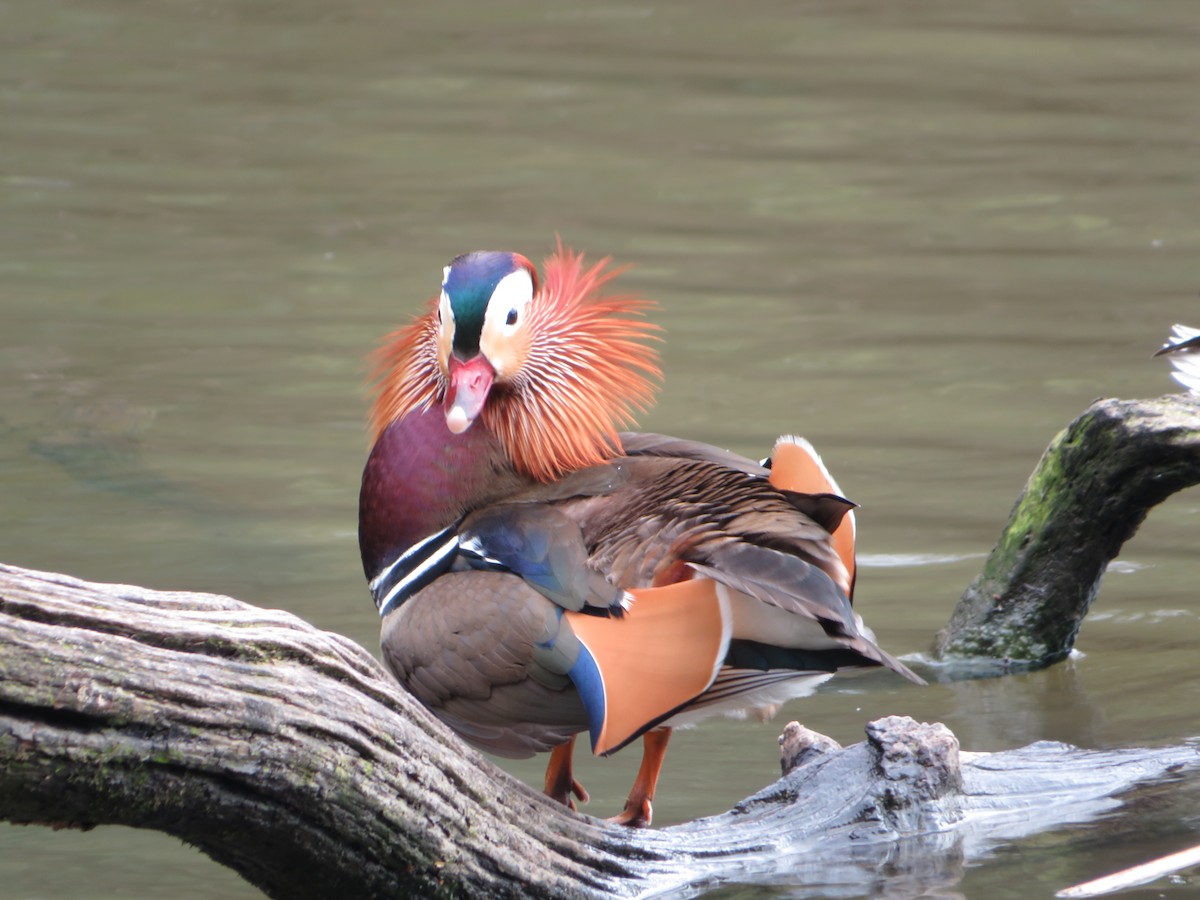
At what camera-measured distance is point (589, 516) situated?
11.6ft

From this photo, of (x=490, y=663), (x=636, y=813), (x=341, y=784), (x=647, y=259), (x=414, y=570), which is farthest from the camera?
(x=647, y=259)

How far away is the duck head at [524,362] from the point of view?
3674mm

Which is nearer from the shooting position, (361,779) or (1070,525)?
(361,779)

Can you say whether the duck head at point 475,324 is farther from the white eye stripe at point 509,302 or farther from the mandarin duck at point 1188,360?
the mandarin duck at point 1188,360

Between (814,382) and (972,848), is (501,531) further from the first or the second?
(814,382)

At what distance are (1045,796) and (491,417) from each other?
1.34 m

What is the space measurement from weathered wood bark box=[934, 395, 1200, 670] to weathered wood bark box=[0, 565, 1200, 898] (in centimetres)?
93

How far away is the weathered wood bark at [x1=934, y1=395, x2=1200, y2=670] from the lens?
4.18 metres

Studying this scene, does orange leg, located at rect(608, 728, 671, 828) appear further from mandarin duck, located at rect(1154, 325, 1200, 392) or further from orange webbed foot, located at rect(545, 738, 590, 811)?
mandarin duck, located at rect(1154, 325, 1200, 392)

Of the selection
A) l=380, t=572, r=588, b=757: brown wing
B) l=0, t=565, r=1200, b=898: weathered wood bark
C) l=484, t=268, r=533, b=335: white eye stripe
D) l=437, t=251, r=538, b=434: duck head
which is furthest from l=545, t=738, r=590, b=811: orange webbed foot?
l=484, t=268, r=533, b=335: white eye stripe

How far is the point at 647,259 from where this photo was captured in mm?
8711

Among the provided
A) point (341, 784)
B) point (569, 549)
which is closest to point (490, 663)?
point (569, 549)

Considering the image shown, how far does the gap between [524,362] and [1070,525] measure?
4.92 ft

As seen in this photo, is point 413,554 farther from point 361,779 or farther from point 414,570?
point 361,779
